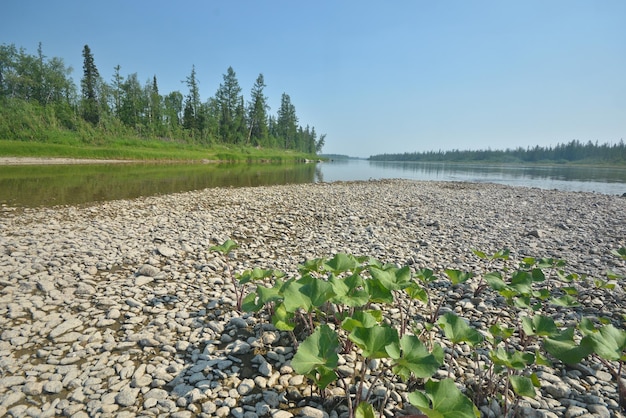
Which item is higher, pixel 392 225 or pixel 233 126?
pixel 233 126

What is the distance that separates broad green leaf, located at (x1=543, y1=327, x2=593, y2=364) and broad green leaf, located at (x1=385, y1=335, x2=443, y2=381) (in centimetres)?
127

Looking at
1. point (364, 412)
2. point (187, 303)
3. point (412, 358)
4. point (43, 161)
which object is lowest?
point (187, 303)

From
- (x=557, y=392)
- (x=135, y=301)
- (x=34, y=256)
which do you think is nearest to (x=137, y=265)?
(x=135, y=301)

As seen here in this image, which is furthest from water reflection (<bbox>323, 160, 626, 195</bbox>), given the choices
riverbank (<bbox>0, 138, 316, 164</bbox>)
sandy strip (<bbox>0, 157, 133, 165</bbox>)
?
sandy strip (<bbox>0, 157, 133, 165</bbox>)

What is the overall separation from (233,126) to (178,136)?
1536 centimetres

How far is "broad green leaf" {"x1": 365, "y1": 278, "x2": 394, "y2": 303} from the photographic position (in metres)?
3.02

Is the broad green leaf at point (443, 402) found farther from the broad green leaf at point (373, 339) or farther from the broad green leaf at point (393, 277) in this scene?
the broad green leaf at point (393, 277)

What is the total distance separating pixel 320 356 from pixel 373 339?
1.54 ft

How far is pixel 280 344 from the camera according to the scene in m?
3.65

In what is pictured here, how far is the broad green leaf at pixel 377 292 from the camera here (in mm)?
3020

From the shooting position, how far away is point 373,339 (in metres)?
2.24

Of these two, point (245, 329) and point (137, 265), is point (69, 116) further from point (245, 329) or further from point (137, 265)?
point (245, 329)

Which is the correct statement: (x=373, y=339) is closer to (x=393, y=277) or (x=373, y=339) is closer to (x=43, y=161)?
(x=393, y=277)

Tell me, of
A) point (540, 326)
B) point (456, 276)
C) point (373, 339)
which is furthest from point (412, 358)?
point (456, 276)
